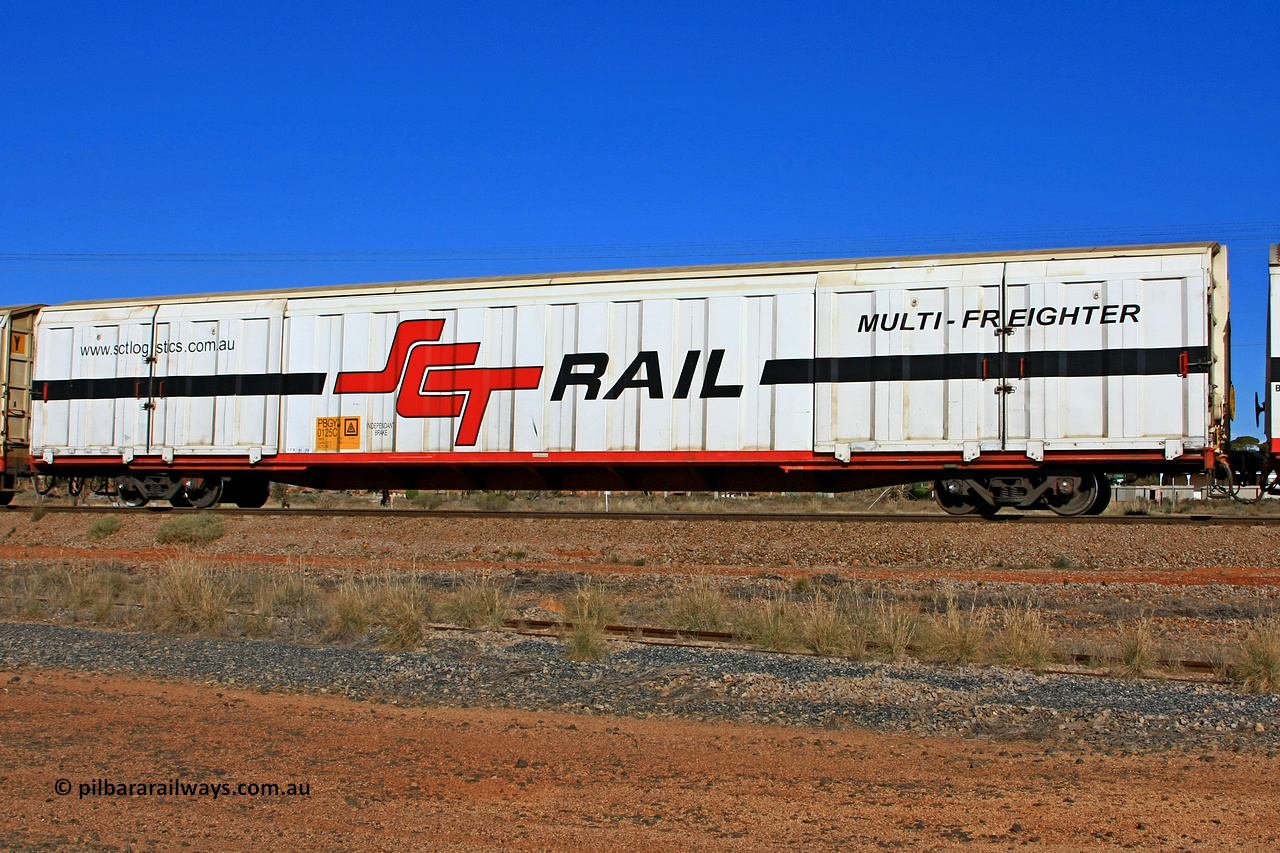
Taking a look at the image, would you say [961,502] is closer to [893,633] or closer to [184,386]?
[893,633]

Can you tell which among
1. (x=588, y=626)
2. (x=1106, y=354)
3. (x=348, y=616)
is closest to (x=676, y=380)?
(x=1106, y=354)

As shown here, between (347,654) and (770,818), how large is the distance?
4.93 meters

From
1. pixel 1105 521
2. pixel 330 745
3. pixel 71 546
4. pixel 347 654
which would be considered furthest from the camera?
pixel 71 546

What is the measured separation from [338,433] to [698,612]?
9437 mm

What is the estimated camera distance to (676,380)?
16031 millimetres

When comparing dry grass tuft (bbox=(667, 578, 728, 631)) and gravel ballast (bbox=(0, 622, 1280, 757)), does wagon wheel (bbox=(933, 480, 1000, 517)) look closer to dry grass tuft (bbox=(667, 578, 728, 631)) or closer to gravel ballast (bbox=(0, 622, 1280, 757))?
dry grass tuft (bbox=(667, 578, 728, 631))

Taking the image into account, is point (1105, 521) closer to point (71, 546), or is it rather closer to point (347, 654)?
point (347, 654)

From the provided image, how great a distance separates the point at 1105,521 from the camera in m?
14.0

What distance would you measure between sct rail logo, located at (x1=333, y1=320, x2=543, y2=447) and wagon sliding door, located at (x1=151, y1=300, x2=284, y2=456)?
194 centimetres

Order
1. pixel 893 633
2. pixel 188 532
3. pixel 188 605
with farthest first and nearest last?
pixel 188 532 < pixel 188 605 < pixel 893 633

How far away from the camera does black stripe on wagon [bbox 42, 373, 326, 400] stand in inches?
701

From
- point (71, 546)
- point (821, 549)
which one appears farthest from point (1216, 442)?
point (71, 546)

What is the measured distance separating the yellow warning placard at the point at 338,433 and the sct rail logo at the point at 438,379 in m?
0.58

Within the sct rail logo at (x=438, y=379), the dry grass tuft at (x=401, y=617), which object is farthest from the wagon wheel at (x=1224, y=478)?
the dry grass tuft at (x=401, y=617)
